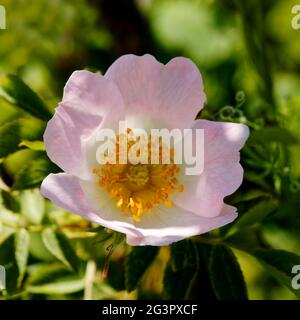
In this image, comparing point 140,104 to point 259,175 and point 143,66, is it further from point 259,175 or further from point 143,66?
point 259,175

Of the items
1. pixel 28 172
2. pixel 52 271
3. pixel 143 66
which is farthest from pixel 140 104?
pixel 52 271

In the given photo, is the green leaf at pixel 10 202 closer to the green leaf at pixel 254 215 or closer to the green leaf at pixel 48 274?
the green leaf at pixel 48 274

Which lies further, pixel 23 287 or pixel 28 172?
pixel 23 287

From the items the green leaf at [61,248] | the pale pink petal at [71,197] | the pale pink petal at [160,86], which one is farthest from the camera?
the green leaf at [61,248]

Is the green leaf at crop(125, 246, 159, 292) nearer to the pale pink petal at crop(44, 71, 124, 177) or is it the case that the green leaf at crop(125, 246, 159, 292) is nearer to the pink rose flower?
the pink rose flower

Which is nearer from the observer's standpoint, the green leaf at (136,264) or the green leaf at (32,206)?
the green leaf at (136,264)

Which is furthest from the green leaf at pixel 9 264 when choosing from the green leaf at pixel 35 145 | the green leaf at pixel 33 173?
the green leaf at pixel 35 145
